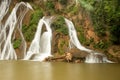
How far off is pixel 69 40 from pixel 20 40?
366 centimetres

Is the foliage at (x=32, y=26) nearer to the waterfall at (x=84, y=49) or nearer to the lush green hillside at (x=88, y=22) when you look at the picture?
the lush green hillside at (x=88, y=22)

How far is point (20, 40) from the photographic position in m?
20.6

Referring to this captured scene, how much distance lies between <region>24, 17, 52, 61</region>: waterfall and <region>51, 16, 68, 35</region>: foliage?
1.44 feet

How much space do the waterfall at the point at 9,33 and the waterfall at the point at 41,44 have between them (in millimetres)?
1285

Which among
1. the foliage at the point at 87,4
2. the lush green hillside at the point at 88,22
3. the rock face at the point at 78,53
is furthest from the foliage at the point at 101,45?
the foliage at the point at 87,4

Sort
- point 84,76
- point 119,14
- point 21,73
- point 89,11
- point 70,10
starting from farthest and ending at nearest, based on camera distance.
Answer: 1. point 70,10
2. point 89,11
3. point 119,14
4. point 21,73
5. point 84,76

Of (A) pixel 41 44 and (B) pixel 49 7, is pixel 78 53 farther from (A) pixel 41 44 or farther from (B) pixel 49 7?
(B) pixel 49 7

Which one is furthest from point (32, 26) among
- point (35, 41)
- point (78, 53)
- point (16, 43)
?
point (78, 53)

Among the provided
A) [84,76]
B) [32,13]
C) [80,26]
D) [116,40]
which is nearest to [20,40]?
[32,13]

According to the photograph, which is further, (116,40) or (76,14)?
(76,14)

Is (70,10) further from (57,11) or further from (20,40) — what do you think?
(20,40)

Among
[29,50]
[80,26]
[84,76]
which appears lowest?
[84,76]

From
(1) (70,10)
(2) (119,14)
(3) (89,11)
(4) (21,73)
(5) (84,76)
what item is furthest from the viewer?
(1) (70,10)

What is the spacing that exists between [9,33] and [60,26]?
392cm
